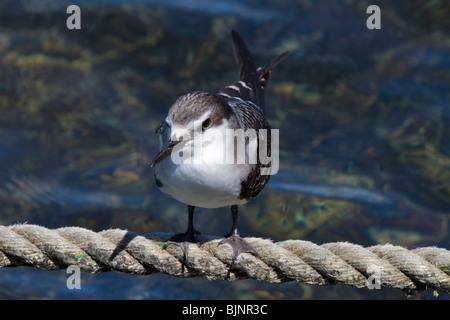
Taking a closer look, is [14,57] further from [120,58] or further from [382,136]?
[382,136]

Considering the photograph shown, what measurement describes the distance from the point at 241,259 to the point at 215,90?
373cm

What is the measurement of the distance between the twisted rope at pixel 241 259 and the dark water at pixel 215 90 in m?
1.82

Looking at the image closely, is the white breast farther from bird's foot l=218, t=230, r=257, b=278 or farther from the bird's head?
bird's foot l=218, t=230, r=257, b=278

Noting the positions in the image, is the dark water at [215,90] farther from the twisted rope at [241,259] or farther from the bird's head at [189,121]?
the bird's head at [189,121]

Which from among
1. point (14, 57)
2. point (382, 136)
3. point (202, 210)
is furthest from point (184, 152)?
point (14, 57)

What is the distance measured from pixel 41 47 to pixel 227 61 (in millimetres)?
2192

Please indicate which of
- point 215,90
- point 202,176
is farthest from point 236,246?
point 215,90

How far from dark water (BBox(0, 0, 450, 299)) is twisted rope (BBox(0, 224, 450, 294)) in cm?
182

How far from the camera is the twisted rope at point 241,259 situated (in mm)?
3258

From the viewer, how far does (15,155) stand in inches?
245

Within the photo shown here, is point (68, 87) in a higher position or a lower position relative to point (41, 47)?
lower

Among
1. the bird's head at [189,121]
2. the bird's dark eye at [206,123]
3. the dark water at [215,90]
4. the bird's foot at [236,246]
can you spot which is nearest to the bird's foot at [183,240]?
the bird's foot at [236,246]

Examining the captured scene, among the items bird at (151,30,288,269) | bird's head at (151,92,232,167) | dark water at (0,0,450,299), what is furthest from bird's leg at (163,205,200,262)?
dark water at (0,0,450,299)

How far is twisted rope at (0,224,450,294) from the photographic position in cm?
326
